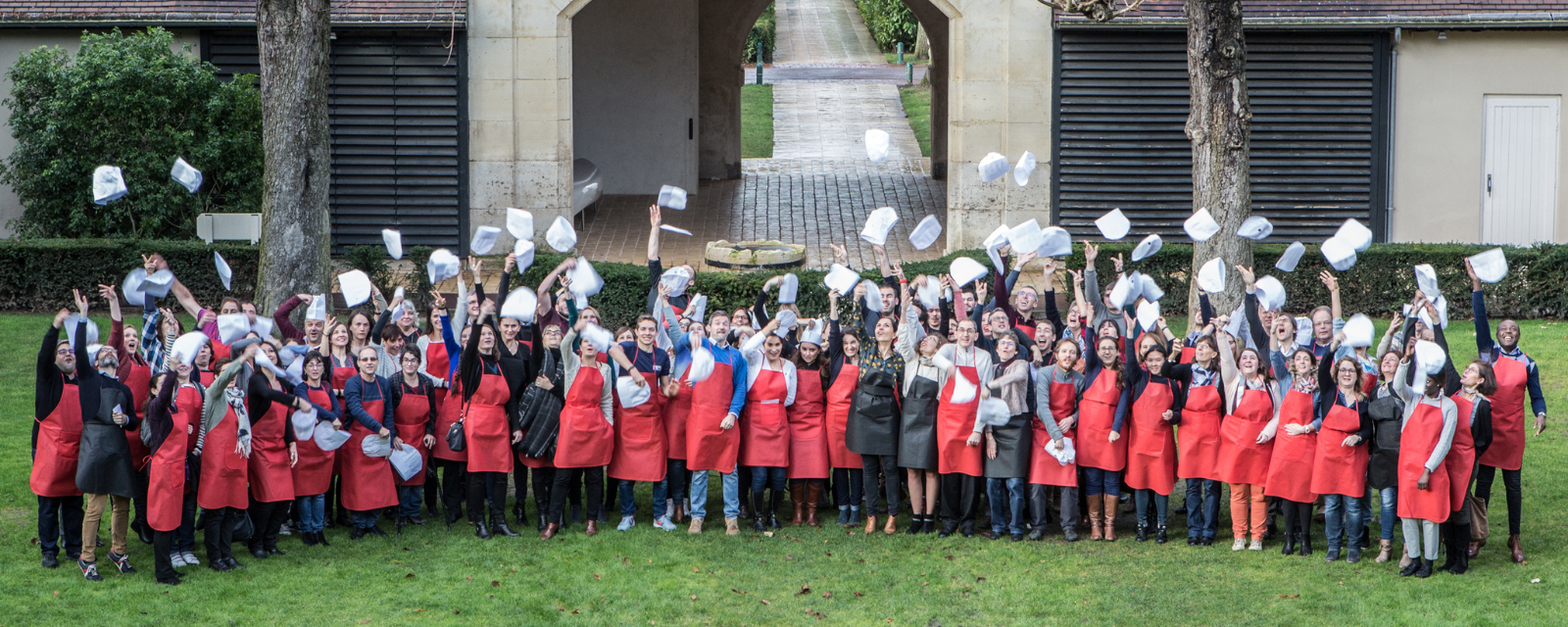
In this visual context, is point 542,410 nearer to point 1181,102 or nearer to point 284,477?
point 284,477

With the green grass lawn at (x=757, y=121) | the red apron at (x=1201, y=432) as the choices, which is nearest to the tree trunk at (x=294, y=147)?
the red apron at (x=1201, y=432)

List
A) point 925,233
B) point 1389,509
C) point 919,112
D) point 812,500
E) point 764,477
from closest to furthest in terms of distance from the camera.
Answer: point 1389,509 < point 764,477 < point 812,500 < point 925,233 < point 919,112

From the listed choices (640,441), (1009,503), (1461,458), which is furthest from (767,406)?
(1461,458)

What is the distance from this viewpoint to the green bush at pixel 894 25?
45781 mm

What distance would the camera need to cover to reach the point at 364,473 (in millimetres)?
9109

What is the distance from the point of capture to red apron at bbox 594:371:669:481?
9367 millimetres

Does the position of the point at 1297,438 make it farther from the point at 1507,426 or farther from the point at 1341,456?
the point at 1507,426

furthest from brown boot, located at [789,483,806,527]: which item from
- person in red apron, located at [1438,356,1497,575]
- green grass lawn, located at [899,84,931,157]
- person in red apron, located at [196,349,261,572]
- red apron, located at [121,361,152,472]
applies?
green grass lawn, located at [899,84,931,157]

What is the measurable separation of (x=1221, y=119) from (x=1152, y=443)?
15.6 feet

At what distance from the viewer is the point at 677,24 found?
23.1m

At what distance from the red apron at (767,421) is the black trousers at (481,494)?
5.50 feet

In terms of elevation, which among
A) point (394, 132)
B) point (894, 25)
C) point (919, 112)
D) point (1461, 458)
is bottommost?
point (1461, 458)

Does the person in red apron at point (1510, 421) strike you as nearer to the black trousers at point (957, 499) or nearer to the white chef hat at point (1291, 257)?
the white chef hat at point (1291, 257)

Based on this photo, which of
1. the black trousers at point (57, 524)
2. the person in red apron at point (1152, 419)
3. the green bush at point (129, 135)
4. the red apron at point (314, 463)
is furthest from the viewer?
the green bush at point (129, 135)
